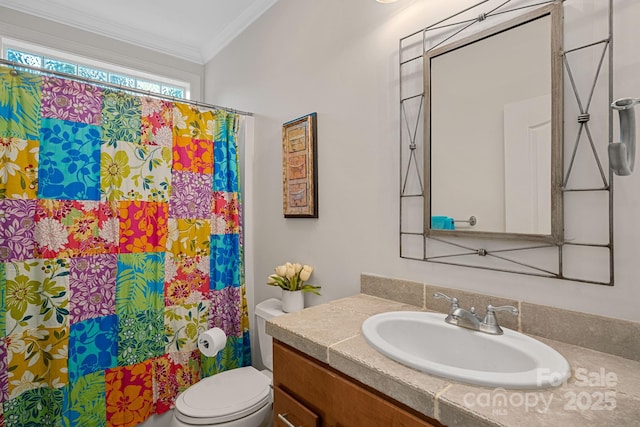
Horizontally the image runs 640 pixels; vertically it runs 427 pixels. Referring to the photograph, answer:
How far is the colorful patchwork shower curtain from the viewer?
1521 mm

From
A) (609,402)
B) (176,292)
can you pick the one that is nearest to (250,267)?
(176,292)

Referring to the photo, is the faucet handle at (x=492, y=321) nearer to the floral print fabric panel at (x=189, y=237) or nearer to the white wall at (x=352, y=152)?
the white wall at (x=352, y=152)

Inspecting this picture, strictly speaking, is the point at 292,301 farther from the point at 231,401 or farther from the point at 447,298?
the point at 447,298

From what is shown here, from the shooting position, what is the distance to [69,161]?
162cm

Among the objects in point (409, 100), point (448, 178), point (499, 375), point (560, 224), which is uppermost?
point (409, 100)

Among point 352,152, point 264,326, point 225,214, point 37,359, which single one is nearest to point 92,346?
point 37,359

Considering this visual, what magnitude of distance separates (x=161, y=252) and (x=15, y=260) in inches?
24.1

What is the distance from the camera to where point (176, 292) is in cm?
192

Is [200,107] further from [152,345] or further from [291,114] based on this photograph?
[152,345]

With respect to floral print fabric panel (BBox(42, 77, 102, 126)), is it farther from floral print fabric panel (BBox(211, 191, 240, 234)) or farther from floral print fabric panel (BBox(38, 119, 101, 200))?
floral print fabric panel (BBox(211, 191, 240, 234))

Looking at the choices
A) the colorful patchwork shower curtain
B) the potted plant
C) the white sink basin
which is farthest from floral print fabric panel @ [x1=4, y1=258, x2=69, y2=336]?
the white sink basin

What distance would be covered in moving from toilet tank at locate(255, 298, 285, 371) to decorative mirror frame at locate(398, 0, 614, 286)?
83cm

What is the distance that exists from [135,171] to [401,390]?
1.73 meters

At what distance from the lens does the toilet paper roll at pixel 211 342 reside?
1.77 metres
